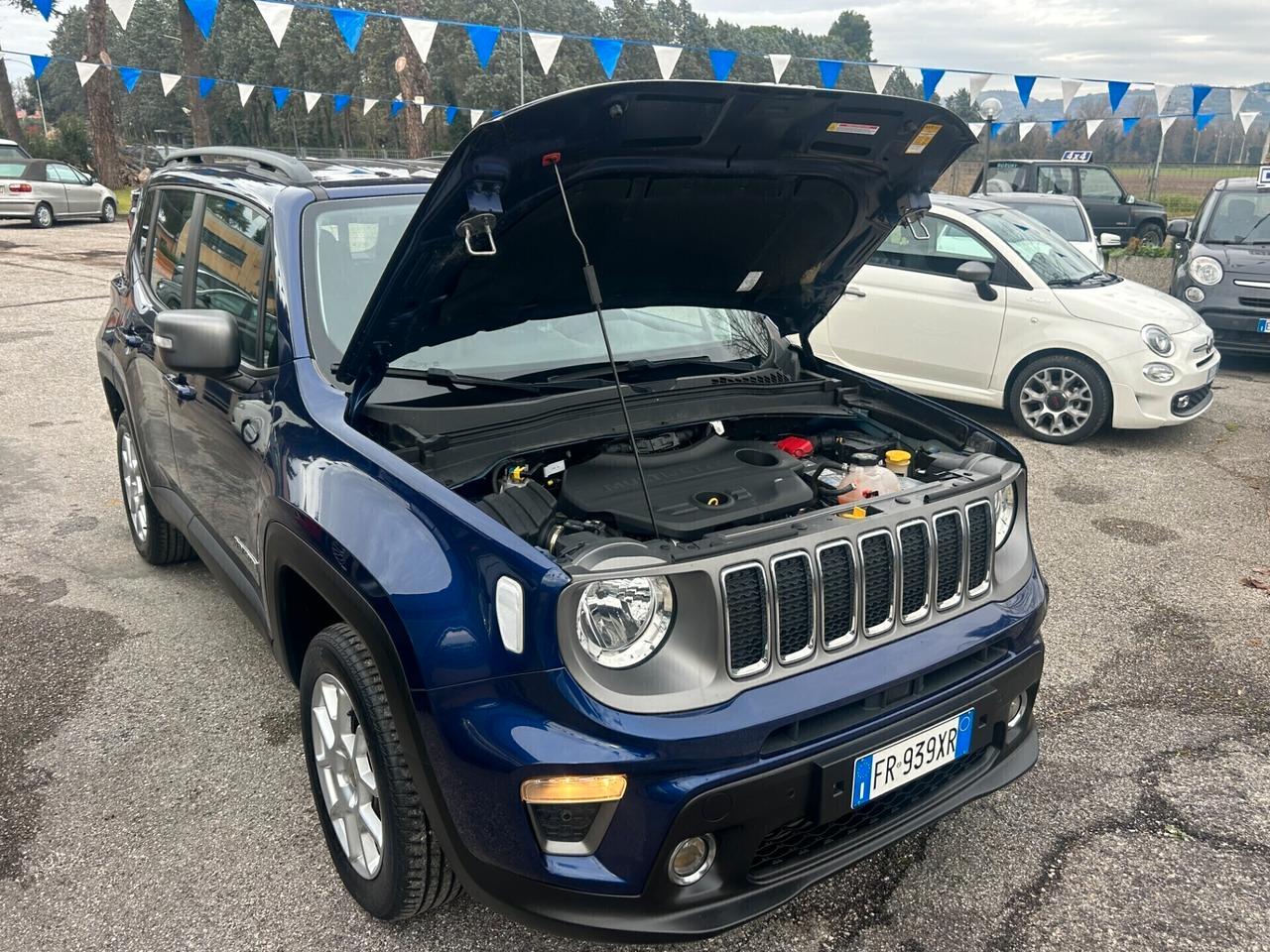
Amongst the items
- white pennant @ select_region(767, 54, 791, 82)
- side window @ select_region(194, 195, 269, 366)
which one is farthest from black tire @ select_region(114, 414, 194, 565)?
white pennant @ select_region(767, 54, 791, 82)

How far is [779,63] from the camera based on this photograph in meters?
12.4

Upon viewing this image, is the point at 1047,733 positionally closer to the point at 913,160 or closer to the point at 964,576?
the point at 964,576

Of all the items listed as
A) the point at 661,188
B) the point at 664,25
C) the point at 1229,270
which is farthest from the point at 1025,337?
the point at 664,25

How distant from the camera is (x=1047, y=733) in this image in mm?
3387

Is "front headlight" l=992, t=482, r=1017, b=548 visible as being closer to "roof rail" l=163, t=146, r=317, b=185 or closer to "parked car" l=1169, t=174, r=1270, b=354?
"roof rail" l=163, t=146, r=317, b=185

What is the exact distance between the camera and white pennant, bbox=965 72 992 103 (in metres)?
13.5

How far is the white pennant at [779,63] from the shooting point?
12.1 m

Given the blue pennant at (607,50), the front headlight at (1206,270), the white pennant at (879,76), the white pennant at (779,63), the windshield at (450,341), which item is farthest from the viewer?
the white pennant at (879,76)

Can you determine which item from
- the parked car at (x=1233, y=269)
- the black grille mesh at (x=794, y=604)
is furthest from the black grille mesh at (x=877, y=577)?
the parked car at (x=1233, y=269)

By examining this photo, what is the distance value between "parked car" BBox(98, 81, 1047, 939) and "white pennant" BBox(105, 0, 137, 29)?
10344 mm

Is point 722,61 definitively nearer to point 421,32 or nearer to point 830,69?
point 830,69

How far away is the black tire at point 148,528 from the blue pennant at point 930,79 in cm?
1144

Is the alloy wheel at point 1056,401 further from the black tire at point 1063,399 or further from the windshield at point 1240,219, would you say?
the windshield at point 1240,219

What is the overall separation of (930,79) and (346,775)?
13.3m
